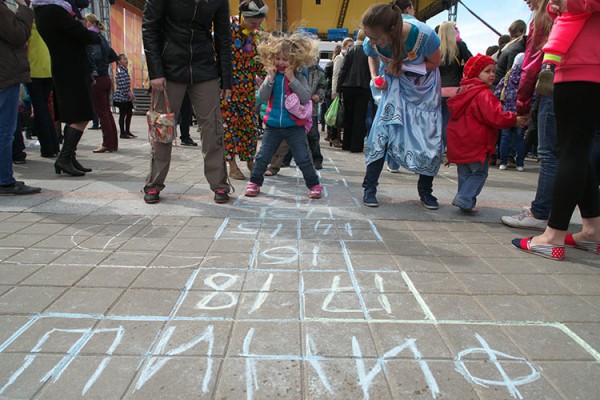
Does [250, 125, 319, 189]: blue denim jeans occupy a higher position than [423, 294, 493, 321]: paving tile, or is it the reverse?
[250, 125, 319, 189]: blue denim jeans

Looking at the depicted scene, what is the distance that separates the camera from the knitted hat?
3957mm

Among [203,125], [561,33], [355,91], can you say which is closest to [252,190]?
[203,125]

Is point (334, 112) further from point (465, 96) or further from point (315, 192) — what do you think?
point (465, 96)

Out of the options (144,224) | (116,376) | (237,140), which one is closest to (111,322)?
(116,376)

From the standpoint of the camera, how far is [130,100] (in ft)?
30.1

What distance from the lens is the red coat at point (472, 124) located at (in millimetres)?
3902

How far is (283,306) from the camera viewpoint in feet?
7.24

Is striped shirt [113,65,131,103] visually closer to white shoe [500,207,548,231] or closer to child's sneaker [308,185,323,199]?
child's sneaker [308,185,323,199]

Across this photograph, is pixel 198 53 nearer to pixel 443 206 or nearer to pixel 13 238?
pixel 13 238

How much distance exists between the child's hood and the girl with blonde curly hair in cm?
132

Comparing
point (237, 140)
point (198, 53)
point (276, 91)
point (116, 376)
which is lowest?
A: point (116, 376)

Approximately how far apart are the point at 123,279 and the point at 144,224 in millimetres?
1042

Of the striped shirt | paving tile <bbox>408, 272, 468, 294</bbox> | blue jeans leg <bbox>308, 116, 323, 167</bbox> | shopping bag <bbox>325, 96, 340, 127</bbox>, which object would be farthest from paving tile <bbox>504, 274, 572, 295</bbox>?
the striped shirt

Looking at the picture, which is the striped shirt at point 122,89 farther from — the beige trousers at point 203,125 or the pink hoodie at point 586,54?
the pink hoodie at point 586,54
